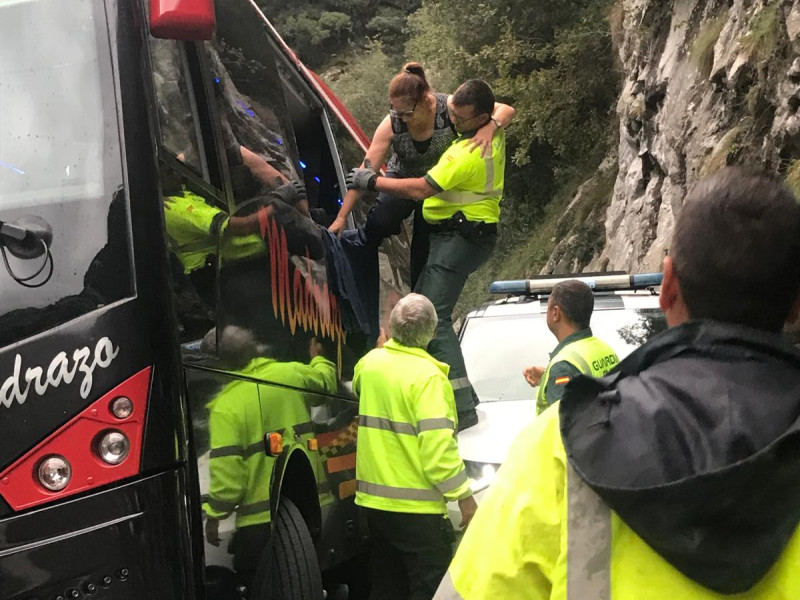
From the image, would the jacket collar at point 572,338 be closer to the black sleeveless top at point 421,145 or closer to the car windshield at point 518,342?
the black sleeveless top at point 421,145

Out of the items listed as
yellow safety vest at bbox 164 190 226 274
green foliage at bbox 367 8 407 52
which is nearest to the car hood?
yellow safety vest at bbox 164 190 226 274

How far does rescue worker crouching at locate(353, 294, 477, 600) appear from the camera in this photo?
4125 millimetres

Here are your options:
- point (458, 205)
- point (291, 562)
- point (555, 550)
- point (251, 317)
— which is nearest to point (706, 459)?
point (555, 550)

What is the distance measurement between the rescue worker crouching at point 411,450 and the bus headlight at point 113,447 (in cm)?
188

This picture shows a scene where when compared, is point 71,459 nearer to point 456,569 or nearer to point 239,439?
point 239,439

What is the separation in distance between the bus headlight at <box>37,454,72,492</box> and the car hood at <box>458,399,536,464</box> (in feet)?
10.2

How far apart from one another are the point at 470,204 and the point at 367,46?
38.4m

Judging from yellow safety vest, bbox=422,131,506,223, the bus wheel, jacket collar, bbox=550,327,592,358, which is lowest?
the bus wheel

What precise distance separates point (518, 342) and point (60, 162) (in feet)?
14.9

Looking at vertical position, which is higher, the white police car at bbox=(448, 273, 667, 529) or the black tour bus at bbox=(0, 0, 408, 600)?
the black tour bus at bbox=(0, 0, 408, 600)

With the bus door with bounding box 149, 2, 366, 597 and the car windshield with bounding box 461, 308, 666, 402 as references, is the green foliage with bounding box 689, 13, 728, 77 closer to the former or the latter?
the car windshield with bounding box 461, 308, 666, 402

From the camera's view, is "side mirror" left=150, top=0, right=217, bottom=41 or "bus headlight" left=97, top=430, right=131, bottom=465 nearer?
"bus headlight" left=97, top=430, right=131, bottom=465

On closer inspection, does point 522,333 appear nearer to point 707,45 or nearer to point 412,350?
point 412,350

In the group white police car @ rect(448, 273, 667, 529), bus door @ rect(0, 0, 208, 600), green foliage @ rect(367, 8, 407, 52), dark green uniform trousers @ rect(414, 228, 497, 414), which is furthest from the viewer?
green foliage @ rect(367, 8, 407, 52)
